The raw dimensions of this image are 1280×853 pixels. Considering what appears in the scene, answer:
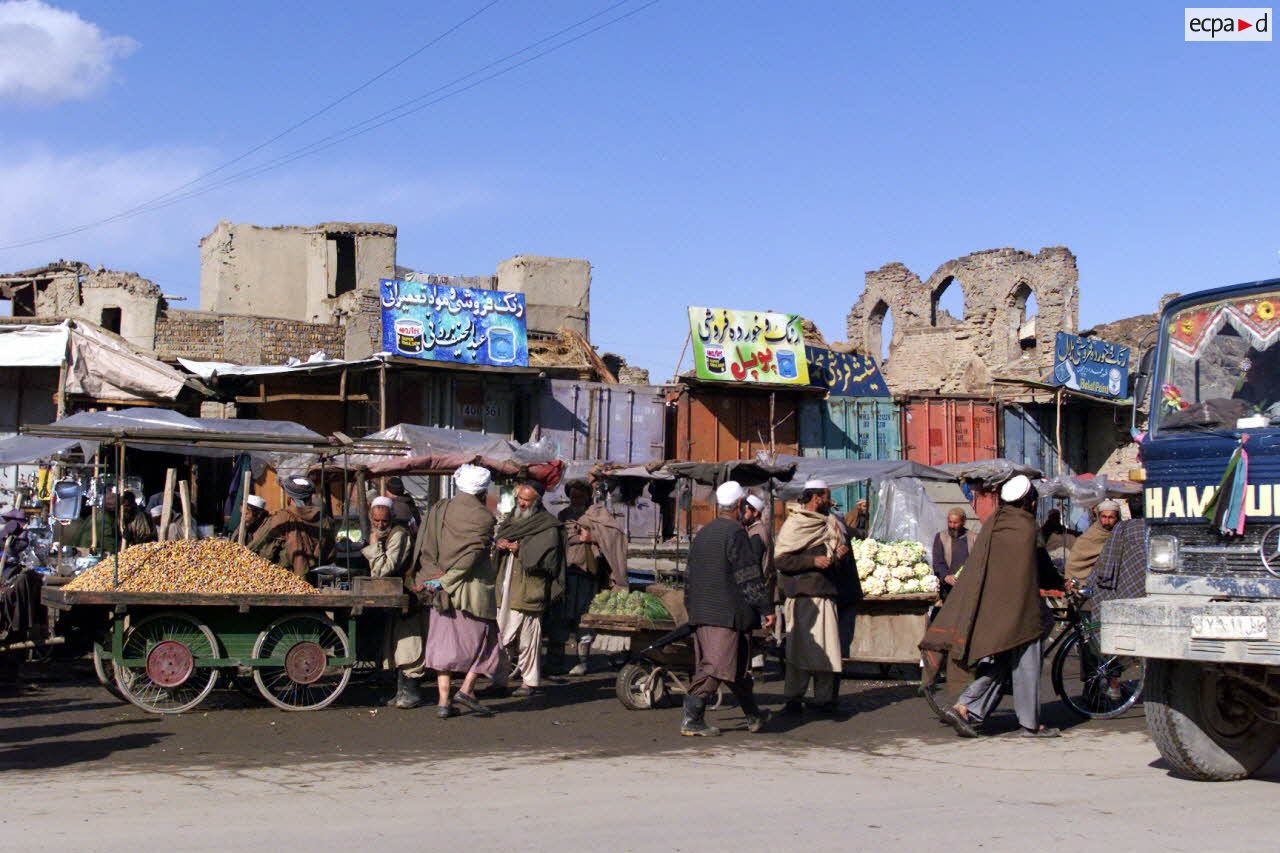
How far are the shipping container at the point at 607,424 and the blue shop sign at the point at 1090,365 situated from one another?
8803 mm

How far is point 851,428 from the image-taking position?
26578 mm

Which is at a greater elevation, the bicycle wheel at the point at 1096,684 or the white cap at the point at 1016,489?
the white cap at the point at 1016,489

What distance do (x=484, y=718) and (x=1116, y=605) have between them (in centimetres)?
464

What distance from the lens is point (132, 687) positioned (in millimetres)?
9406

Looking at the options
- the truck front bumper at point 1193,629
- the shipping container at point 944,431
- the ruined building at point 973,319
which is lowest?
the truck front bumper at point 1193,629

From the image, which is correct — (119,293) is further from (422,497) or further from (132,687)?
(132,687)

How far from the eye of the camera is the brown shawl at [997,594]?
28.2 feet

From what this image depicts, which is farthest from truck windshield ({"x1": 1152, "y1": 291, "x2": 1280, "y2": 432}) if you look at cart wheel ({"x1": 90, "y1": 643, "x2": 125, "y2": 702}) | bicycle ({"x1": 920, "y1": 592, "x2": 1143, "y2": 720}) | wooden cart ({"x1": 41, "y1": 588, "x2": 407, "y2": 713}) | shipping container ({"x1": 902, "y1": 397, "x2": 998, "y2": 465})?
shipping container ({"x1": 902, "y1": 397, "x2": 998, "y2": 465})

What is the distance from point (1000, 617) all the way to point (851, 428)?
18114mm

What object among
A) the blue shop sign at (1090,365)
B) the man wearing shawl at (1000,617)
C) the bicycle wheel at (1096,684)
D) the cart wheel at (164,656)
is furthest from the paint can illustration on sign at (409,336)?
the man wearing shawl at (1000,617)

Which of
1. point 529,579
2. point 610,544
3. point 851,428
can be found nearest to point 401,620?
point 529,579

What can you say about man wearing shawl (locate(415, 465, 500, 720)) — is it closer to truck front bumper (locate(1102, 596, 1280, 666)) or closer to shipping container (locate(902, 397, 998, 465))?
truck front bumper (locate(1102, 596, 1280, 666))

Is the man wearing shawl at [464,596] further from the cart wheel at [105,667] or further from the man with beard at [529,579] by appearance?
the cart wheel at [105,667]

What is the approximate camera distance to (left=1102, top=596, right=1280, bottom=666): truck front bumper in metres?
6.47
